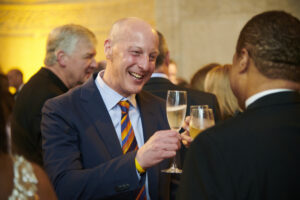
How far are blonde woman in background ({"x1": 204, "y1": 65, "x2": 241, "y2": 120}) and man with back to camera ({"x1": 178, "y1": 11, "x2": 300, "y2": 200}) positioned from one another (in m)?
1.69

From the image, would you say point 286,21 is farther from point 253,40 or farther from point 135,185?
point 135,185

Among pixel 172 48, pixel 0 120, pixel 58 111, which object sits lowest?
pixel 172 48

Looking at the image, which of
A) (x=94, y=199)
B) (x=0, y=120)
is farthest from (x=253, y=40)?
(x=94, y=199)

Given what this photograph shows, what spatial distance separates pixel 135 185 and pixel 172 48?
5721mm

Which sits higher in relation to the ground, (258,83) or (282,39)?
(282,39)

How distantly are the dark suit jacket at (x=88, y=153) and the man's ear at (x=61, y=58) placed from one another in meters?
1.27

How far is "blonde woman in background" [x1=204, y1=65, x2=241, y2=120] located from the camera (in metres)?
3.26

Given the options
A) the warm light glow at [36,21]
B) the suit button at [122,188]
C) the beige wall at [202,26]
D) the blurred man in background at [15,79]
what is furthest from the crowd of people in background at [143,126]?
the warm light glow at [36,21]

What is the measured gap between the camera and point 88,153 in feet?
7.42

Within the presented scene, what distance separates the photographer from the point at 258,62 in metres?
1.49

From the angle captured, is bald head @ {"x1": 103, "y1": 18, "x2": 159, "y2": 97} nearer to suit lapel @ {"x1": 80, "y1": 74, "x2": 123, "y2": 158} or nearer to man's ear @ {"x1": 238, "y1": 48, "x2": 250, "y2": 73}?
suit lapel @ {"x1": 80, "y1": 74, "x2": 123, "y2": 158}

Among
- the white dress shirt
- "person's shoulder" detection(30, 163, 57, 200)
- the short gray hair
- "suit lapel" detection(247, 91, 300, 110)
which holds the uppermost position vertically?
"suit lapel" detection(247, 91, 300, 110)

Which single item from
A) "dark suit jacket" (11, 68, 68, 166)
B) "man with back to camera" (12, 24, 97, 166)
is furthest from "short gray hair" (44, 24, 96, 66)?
"dark suit jacket" (11, 68, 68, 166)

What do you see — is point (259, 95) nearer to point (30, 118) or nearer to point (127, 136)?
point (127, 136)
